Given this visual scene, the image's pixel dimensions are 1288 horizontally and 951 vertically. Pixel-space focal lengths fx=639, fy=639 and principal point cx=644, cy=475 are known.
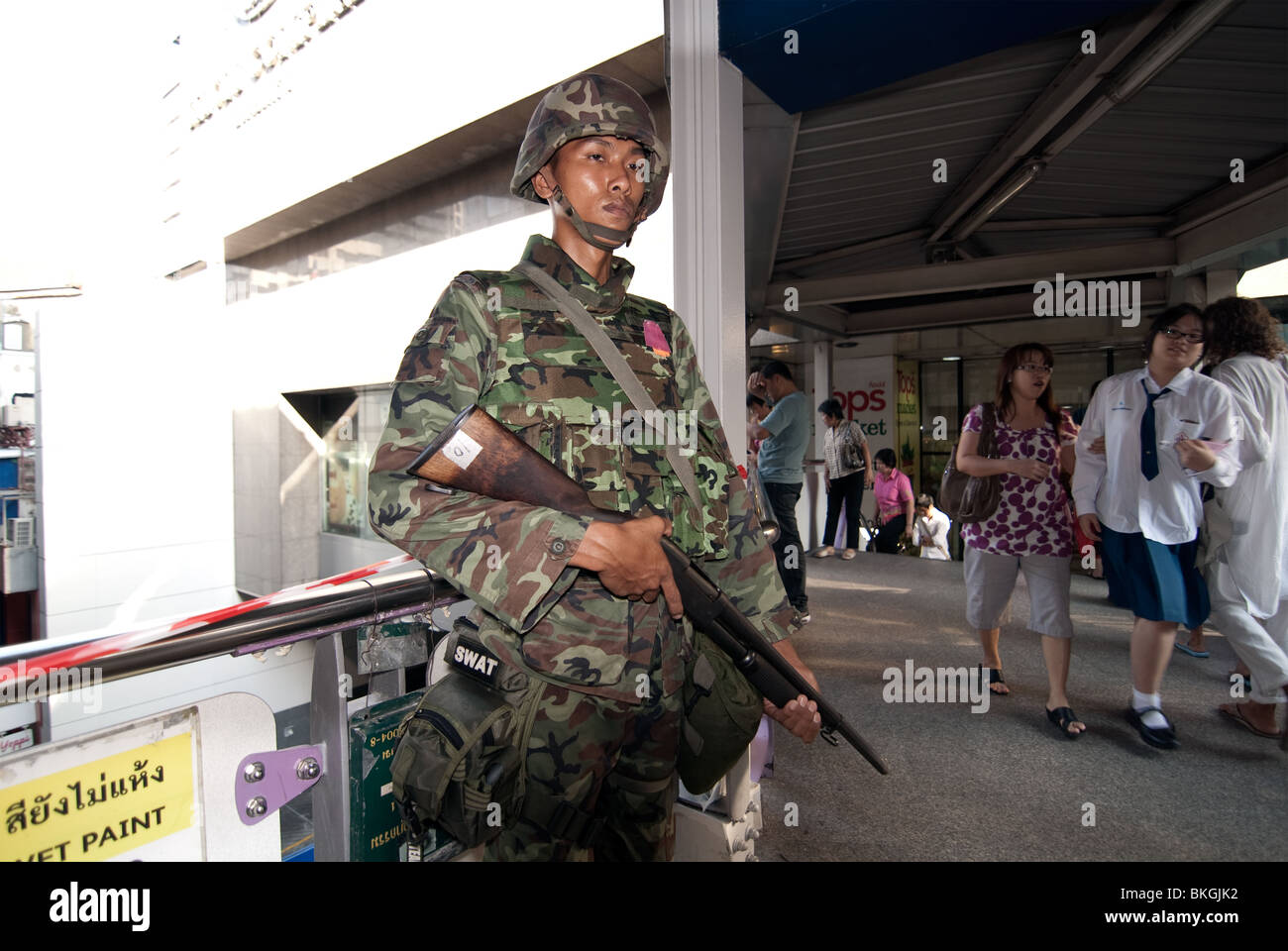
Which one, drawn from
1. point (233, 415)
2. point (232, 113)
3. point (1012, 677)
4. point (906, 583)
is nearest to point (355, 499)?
point (233, 415)

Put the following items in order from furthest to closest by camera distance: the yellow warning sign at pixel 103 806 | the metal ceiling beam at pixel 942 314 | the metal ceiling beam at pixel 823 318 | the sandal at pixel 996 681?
1. the metal ceiling beam at pixel 823 318
2. the metal ceiling beam at pixel 942 314
3. the sandal at pixel 996 681
4. the yellow warning sign at pixel 103 806

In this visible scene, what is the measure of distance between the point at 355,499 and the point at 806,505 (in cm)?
626

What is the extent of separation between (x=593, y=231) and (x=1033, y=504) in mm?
2187

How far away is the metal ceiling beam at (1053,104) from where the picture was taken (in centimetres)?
228

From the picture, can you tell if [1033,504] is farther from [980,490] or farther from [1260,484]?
[1260,484]

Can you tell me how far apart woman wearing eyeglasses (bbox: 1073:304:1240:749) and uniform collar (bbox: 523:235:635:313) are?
2055 mm

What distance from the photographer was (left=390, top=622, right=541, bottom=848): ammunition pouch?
2.83ft

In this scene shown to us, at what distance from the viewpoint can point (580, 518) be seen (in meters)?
0.83

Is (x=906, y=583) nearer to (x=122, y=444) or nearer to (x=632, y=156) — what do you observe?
(x=632, y=156)

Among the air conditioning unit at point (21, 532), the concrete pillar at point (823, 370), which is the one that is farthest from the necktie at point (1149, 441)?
the air conditioning unit at point (21, 532)

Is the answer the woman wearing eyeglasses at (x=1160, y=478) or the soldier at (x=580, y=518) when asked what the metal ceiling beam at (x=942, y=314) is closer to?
the woman wearing eyeglasses at (x=1160, y=478)

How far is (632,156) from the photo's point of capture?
1031mm

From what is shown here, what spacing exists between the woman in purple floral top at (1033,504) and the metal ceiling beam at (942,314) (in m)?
3.85

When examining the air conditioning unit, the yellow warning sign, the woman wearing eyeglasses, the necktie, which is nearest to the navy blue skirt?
the woman wearing eyeglasses
